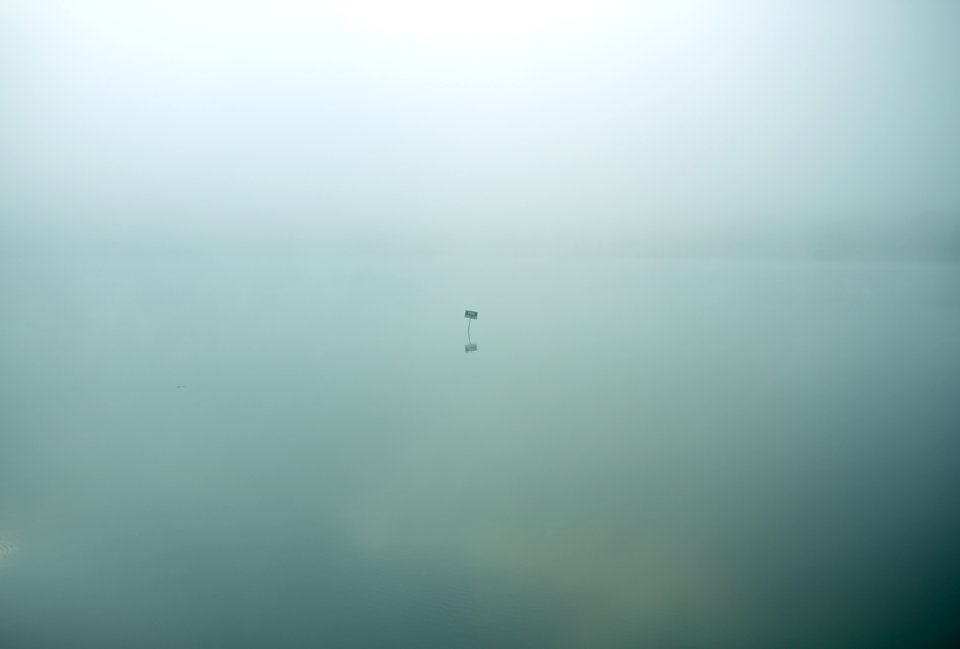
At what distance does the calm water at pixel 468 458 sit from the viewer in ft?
4.13

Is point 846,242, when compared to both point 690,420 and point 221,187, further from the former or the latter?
point 221,187

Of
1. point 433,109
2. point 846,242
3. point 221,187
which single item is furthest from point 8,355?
point 846,242

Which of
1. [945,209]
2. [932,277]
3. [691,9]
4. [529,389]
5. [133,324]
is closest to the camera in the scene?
[529,389]

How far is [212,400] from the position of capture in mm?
2088

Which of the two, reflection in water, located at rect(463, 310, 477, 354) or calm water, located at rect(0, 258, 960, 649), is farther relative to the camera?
reflection in water, located at rect(463, 310, 477, 354)

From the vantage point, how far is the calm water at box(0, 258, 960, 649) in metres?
1.26

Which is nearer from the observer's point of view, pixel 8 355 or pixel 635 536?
pixel 635 536

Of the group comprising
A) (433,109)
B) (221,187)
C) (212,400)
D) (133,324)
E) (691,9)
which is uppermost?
(691,9)

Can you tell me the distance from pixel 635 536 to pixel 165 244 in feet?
7.09

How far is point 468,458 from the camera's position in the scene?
1.82m

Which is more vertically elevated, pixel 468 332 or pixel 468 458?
pixel 468 332

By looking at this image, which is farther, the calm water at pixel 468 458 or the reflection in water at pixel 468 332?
the reflection in water at pixel 468 332

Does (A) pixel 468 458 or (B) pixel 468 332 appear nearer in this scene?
(A) pixel 468 458

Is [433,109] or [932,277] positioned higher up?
[433,109]
